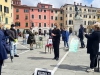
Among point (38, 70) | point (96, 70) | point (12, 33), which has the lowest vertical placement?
point (96, 70)

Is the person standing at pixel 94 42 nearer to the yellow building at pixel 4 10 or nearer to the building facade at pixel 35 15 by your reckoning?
the yellow building at pixel 4 10

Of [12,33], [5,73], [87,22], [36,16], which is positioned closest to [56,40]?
[12,33]

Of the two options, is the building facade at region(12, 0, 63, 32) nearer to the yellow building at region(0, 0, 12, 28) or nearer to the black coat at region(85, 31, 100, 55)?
the yellow building at region(0, 0, 12, 28)

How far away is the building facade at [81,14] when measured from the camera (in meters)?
91.6

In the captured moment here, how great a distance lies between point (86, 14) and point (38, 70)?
95.3 metres

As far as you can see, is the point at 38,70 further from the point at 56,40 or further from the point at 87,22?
the point at 87,22

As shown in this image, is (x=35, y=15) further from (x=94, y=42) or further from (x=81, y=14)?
(x=94, y=42)

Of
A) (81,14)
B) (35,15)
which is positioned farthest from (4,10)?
(81,14)

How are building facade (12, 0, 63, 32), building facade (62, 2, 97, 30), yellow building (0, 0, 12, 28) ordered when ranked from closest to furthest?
yellow building (0, 0, 12, 28)
building facade (12, 0, 63, 32)
building facade (62, 2, 97, 30)

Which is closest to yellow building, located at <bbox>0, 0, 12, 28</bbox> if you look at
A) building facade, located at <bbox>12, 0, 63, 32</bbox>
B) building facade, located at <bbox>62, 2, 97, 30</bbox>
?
building facade, located at <bbox>12, 0, 63, 32</bbox>

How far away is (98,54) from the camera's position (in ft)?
25.2

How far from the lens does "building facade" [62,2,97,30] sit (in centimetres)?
9155

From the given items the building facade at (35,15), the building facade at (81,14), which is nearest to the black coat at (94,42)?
the building facade at (35,15)

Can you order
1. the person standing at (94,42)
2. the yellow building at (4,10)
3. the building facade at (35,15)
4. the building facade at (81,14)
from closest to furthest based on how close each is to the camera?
the person standing at (94,42)
the yellow building at (4,10)
the building facade at (35,15)
the building facade at (81,14)
